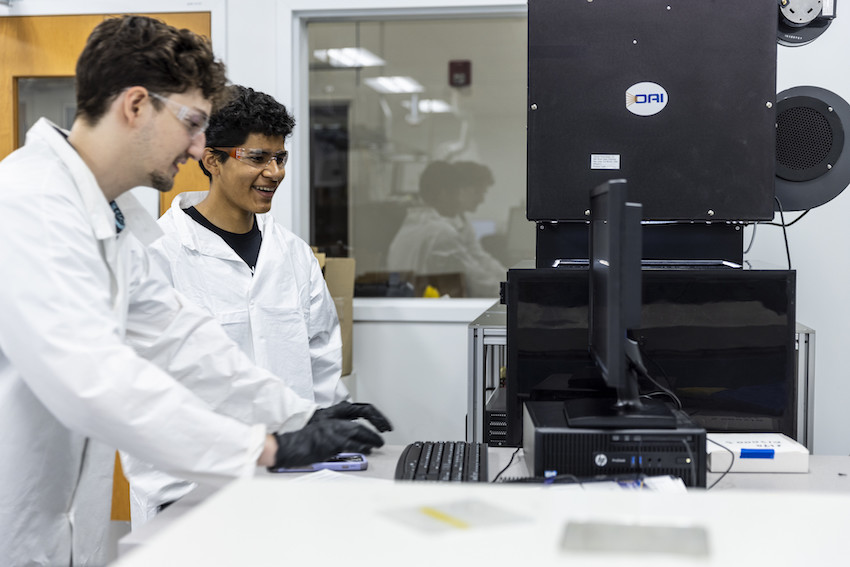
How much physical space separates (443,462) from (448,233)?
2.33m

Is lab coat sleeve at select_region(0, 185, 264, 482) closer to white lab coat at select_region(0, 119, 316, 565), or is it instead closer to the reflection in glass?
white lab coat at select_region(0, 119, 316, 565)

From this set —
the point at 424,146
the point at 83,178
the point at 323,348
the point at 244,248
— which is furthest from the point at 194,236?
the point at 424,146

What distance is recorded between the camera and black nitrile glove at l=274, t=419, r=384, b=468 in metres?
1.16

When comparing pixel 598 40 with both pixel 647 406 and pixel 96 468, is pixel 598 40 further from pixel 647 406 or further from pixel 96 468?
pixel 96 468

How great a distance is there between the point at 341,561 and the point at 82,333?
0.55 meters

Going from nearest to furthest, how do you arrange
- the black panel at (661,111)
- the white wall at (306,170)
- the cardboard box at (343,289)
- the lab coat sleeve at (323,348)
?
the black panel at (661,111)
the lab coat sleeve at (323,348)
the white wall at (306,170)
the cardboard box at (343,289)

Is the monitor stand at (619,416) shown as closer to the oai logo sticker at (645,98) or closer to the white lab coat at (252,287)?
the oai logo sticker at (645,98)

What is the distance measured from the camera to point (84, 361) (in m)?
1.03

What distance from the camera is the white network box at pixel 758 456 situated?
1.34m

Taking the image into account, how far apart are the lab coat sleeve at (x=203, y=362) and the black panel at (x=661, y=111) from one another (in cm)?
59

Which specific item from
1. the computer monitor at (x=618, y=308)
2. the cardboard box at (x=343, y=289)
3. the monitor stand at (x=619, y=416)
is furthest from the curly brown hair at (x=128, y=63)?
the cardboard box at (x=343, y=289)

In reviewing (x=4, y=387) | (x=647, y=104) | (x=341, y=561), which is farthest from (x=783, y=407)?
(x=4, y=387)

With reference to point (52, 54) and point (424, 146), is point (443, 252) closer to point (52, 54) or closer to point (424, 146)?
point (424, 146)

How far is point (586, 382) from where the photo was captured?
147 centimetres
